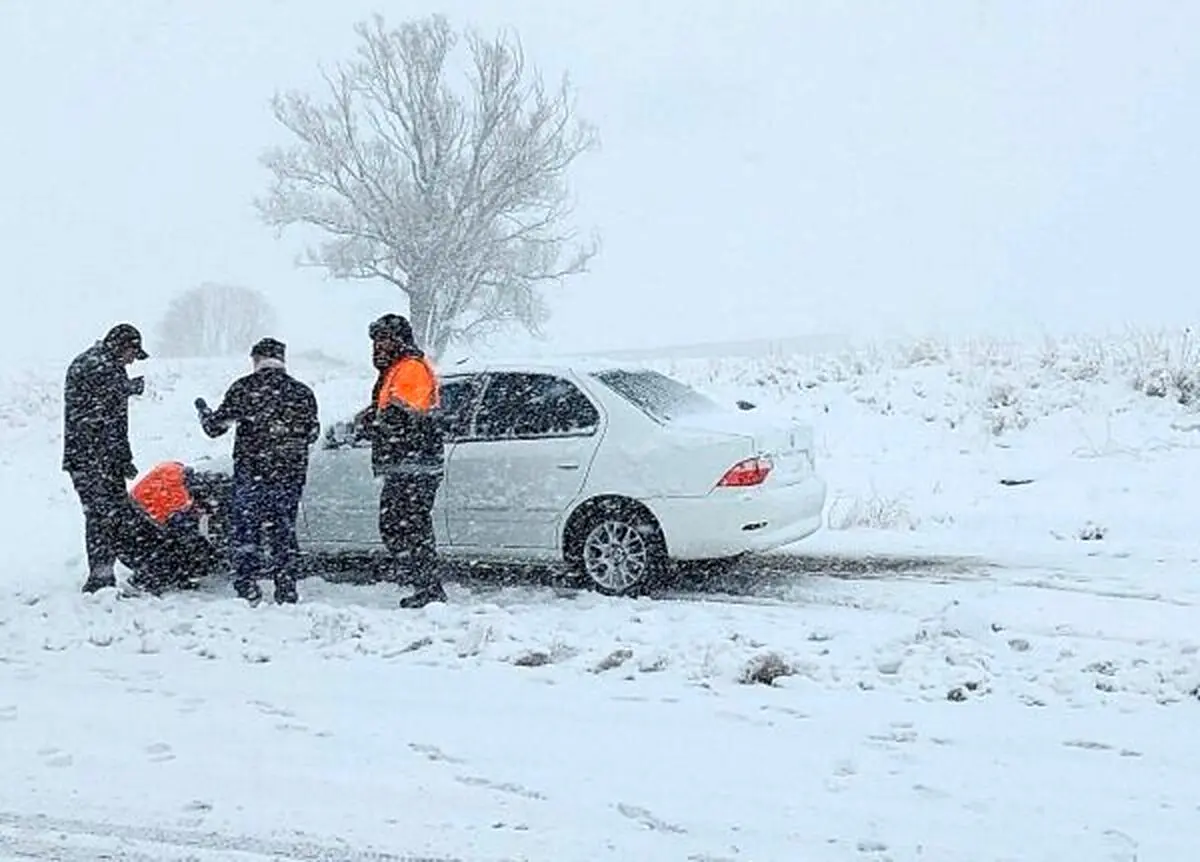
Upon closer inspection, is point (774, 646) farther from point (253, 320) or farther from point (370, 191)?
point (253, 320)

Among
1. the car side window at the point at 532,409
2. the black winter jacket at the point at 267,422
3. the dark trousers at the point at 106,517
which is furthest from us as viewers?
the car side window at the point at 532,409

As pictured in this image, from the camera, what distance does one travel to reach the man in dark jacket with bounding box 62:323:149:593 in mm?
7504

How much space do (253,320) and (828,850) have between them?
61147 mm

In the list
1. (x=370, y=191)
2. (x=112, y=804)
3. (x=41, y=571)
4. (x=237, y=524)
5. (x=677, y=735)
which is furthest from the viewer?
(x=370, y=191)

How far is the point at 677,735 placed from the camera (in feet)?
15.3

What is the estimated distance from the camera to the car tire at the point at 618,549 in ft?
24.4

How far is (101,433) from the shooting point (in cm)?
751

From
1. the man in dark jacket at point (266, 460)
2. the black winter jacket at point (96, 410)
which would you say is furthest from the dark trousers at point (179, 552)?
the man in dark jacket at point (266, 460)

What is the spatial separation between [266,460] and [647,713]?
3303 mm

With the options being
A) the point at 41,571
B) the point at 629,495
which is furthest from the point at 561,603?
the point at 41,571

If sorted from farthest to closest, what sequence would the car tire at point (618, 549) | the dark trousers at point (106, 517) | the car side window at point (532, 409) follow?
the car side window at point (532, 409) → the dark trousers at point (106, 517) → the car tire at point (618, 549)

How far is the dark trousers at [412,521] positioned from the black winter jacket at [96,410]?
6.20 feet

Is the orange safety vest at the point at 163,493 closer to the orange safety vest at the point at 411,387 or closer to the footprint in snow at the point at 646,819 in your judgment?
the orange safety vest at the point at 411,387

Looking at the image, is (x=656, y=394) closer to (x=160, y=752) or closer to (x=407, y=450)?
(x=407, y=450)
